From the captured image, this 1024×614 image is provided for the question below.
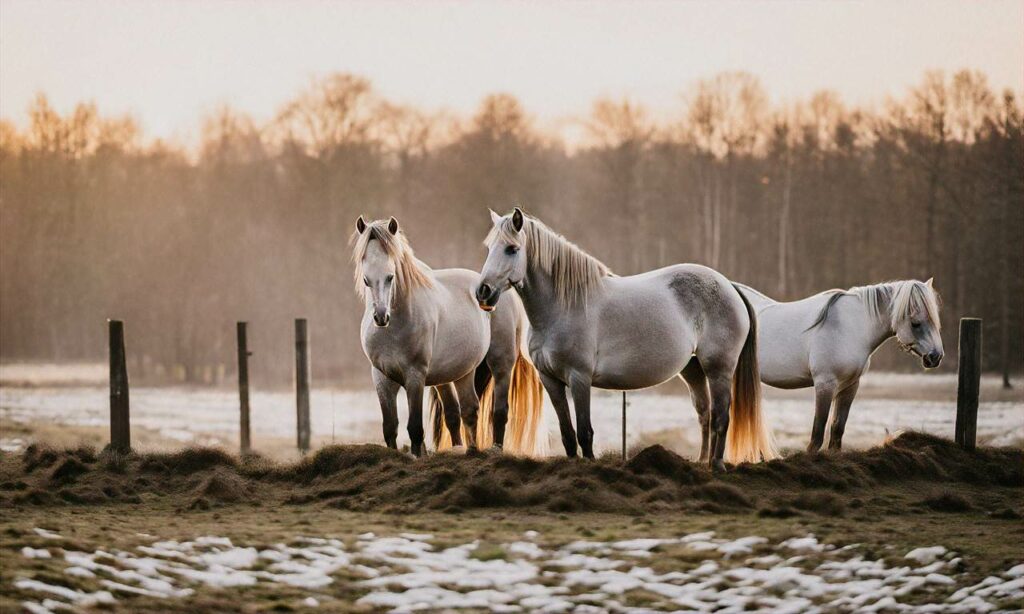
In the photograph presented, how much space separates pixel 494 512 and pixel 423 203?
79.5ft

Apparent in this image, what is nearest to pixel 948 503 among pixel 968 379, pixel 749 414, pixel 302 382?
pixel 749 414

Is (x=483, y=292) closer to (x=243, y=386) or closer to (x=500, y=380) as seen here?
(x=500, y=380)

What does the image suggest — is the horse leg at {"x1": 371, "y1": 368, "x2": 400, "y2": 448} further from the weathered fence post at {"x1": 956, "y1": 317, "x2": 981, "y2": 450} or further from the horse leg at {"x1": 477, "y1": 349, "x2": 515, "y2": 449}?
the weathered fence post at {"x1": 956, "y1": 317, "x2": 981, "y2": 450}

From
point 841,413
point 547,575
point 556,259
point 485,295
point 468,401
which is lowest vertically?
point 547,575

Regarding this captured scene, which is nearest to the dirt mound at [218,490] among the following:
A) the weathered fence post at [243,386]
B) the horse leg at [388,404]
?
the horse leg at [388,404]

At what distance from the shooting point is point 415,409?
9422 mm

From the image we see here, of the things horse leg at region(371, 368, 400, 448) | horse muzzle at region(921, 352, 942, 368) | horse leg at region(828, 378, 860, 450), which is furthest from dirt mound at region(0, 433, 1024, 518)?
horse muzzle at region(921, 352, 942, 368)

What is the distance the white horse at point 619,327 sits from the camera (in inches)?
355

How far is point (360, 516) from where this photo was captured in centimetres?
788

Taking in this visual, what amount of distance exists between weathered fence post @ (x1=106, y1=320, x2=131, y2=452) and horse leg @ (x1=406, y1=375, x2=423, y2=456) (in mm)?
3227

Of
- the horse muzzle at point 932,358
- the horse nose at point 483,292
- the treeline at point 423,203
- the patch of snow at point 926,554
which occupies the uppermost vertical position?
the treeline at point 423,203

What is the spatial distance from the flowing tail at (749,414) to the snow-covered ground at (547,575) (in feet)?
10.1

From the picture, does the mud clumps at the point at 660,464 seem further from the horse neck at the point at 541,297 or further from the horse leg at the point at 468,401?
the horse leg at the point at 468,401

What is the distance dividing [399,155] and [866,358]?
22.2m
